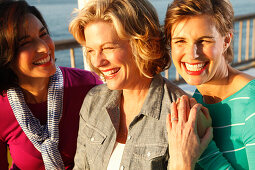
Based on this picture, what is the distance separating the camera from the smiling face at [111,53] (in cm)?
145

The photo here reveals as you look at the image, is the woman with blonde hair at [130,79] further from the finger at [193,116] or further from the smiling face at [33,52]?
the smiling face at [33,52]

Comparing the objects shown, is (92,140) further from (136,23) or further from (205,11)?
(205,11)

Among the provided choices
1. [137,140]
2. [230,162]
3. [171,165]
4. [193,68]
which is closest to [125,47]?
[193,68]

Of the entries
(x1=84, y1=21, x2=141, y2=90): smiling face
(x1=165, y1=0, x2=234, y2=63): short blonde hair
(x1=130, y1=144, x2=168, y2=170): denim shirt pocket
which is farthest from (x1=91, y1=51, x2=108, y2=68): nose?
(x1=130, y1=144, x2=168, y2=170): denim shirt pocket

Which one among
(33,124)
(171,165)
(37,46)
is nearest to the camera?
(171,165)

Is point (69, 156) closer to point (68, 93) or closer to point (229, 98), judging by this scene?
point (68, 93)

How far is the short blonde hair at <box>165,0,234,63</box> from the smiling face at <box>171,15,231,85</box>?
20 mm

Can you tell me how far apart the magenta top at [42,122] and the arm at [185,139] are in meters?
0.89

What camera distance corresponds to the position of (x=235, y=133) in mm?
1325

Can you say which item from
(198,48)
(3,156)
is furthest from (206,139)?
(3,156)

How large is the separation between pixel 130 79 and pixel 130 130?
26 centimetres

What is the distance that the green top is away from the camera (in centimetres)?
126

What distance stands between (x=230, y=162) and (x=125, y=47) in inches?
28.4

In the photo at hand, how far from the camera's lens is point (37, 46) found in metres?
1.80
